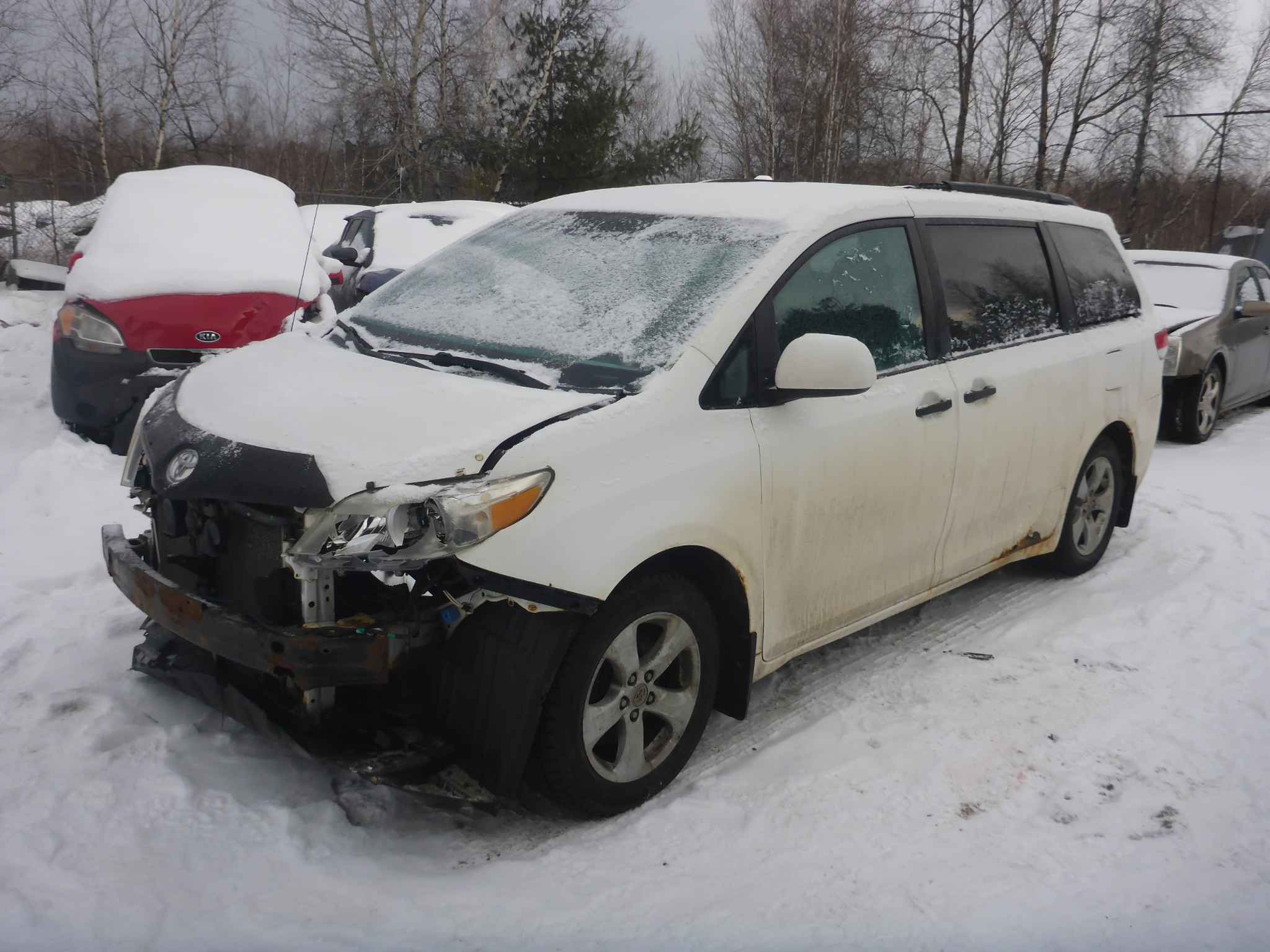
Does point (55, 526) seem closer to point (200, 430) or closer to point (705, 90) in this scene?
point (200, 430)

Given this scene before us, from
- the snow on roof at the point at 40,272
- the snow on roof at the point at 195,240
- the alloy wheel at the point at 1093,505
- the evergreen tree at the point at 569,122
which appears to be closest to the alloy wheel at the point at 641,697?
the alloy wheel at the point at 1093,505

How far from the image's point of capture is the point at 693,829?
3.02m

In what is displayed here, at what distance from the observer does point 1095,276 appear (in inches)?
197

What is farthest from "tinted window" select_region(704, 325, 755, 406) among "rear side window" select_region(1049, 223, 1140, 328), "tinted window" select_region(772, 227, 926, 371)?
"rear side window" select_region(1049, 223, 1140, 328)

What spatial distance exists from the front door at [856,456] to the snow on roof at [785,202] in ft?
0.30

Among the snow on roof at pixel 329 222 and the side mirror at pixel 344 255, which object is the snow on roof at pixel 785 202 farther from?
the snow on roof at pixel 329 222

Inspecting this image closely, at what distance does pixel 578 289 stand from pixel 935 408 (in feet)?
4.54

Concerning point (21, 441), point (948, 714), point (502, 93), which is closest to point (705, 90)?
point (502, 93)

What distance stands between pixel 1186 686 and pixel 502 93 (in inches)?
985

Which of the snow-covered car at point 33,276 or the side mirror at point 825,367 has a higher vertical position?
the snow-covered car at point 33,276

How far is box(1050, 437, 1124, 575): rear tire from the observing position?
197 inches

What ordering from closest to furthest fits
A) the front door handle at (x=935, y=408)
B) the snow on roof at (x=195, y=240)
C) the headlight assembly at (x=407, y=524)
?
the headlight assembly at (x=407, y=524)
the front door handle at (x=935, y=408)
the snow on roof at (x=195, y=240)

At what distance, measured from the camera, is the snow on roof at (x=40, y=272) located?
1103 centimetres

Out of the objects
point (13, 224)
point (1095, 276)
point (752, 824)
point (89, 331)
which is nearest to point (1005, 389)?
point (1095, 276)
